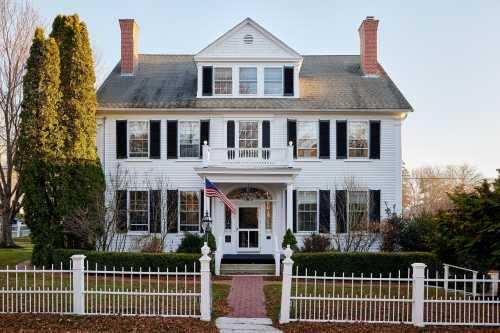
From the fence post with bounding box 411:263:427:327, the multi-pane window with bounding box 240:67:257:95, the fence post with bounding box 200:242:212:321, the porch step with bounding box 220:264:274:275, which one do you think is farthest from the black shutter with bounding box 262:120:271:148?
the fence post with bounding box 411:263:427:327

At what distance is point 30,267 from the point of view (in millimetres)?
18766

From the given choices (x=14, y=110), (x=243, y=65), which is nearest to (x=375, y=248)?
(x=243, y=65)

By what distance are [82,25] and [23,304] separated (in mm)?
12240

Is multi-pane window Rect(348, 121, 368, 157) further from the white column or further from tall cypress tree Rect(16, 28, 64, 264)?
tall cypress tree Rect(16, 28, 64, 264)

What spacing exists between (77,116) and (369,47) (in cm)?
1330

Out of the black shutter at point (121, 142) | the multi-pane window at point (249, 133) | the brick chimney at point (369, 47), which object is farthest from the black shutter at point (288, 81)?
the black shutter at point (121, 142)

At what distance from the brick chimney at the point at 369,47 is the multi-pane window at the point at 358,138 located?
11.3ft

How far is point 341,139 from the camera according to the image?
72.8 feet

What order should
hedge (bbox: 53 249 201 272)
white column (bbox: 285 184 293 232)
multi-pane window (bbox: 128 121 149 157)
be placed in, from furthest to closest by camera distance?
1. multi-pane window (bbox: 128 121 149 157)
2. white column (bbox: 285 184 293 232)
3. hedge (bbox: 53 249 201 272)

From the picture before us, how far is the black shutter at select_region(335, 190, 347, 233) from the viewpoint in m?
21.8

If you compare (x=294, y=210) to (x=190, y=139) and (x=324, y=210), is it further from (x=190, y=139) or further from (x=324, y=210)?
(x=190, y=139)

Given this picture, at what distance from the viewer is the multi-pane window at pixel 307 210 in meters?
22.1

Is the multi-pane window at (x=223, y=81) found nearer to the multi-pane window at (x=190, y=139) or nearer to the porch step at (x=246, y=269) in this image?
the multi-pane window at (x=190, y=139)

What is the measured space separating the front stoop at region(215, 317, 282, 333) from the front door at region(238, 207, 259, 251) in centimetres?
1096
